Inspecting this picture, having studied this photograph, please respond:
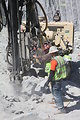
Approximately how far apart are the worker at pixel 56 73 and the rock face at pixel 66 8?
8.60 metres

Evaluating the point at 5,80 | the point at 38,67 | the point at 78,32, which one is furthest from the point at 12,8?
the point at 78,32

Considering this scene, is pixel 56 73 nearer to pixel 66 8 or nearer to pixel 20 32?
pixel 20 32

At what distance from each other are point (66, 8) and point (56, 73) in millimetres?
9026

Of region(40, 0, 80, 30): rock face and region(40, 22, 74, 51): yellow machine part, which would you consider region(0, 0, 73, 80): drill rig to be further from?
region(40, 0, 80, 30): rock face

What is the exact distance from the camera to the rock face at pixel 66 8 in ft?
58.2

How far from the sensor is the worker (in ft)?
30.1

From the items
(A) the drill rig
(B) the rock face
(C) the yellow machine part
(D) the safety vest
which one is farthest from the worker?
(B) the rock face

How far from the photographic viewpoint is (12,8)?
29.5 feet

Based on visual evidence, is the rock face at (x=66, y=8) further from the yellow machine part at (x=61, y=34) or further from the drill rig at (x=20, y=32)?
the drill rig at (x=20, y=32)

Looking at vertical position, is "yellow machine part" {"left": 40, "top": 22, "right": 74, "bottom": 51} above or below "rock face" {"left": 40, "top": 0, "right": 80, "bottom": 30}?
below

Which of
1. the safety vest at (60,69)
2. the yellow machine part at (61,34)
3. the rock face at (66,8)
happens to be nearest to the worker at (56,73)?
the safety vest at (60,69)

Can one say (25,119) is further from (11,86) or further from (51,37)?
(51,37)

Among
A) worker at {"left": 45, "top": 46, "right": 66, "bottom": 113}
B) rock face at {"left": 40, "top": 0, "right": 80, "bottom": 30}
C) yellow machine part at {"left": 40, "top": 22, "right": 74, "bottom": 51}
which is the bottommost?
worker at {"left": 45, "top": 46, "right": 66, "bottom": 113}

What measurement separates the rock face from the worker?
339 inches
